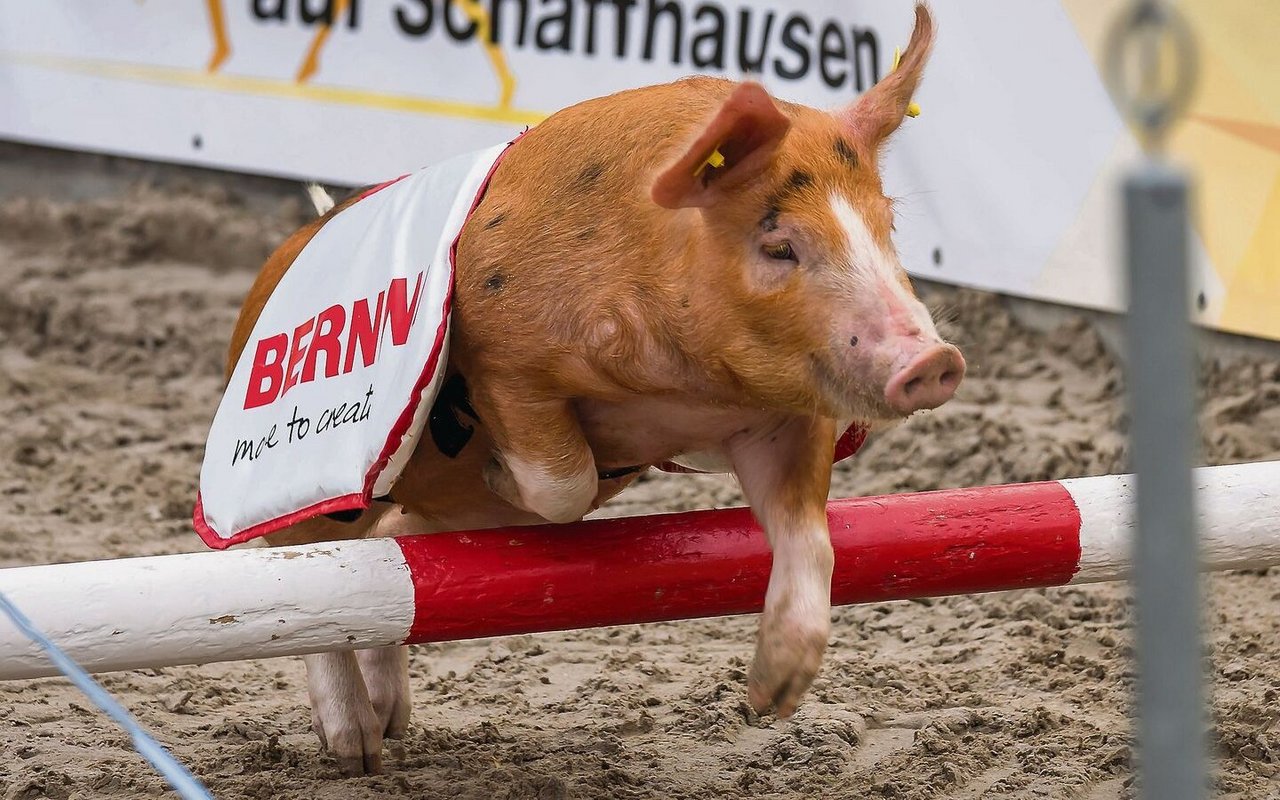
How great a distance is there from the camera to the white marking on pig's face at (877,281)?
67.4 inches

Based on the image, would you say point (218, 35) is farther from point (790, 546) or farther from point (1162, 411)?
point (1162, 411)

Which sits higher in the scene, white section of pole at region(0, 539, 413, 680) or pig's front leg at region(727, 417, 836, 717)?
pig's front leg at region(727, 417, 836, 717)

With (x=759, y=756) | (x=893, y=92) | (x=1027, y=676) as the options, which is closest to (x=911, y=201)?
(x=1027, y=676)

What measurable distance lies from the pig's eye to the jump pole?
1.37ft

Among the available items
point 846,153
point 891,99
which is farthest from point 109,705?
point 891,99

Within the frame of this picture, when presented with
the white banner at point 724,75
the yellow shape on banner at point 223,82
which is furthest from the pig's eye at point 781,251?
the yellow shape on banner at point 223,82

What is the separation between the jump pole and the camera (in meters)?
1.81

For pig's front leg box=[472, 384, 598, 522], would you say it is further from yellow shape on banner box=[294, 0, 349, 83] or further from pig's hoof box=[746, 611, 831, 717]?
yellow shape on banner box=[294, 0, 349, 83]

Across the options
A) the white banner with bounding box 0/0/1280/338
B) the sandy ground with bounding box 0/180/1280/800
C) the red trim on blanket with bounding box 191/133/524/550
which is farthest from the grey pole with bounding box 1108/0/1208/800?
the white banner with bounding box 0/0/1280/338

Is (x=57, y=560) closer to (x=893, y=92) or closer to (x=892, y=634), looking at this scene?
(x=892, y=634)

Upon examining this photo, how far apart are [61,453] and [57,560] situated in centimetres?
79

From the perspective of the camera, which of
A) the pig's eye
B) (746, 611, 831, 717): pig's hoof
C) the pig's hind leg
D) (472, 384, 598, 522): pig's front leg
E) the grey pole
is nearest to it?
the grey pole

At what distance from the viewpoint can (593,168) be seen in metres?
2.01

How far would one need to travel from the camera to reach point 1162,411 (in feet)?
2.80
